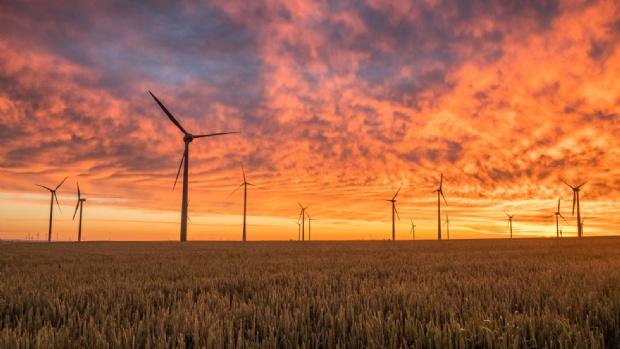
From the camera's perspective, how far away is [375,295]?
6512mm

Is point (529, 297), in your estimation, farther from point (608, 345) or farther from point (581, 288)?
point (608, 345)

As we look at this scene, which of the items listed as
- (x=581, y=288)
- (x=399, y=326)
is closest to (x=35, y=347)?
(x=399, y=326)

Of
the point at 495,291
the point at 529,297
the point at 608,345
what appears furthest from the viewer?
the point at 495,291

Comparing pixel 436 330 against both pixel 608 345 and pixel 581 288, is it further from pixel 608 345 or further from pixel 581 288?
pixel 581 288

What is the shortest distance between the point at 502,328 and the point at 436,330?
111 centimetres

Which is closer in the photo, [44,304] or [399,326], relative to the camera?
[399,326]

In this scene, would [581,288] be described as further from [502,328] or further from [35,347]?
[35,347]

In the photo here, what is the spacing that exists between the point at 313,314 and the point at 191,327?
62.8 inches

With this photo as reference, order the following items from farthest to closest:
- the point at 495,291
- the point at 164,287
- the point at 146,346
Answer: the point at 164,287 → the point at 495,291 → the point at 146,346

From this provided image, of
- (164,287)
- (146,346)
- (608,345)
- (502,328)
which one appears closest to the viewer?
(146,346)

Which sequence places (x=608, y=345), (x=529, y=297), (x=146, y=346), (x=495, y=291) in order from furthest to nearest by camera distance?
(x=495, y=291), (x=529, y=297), (x=608, y=345), (x=146, y=346)

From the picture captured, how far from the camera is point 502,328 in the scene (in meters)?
4.26

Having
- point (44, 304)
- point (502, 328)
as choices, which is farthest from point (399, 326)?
point (44, 304)

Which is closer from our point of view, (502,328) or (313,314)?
(502,328)
